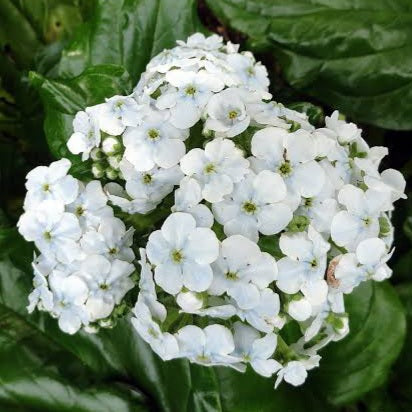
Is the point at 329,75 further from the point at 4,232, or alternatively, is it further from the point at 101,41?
the point at 4,232

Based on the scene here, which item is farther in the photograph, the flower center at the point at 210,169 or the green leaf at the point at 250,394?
the green leaf at the point at 250,394

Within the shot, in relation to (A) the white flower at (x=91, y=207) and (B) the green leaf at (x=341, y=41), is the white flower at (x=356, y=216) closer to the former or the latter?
(A) the white flower at (x=91, y=207)

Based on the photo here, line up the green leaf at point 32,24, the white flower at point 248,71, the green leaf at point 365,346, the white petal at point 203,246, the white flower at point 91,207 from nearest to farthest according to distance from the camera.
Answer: the white petal at point 203,246 → the white flower at point 91,207 → the white flower at point 248,71 → the green leaf at point 365,346 → the green leaf at point 32,24

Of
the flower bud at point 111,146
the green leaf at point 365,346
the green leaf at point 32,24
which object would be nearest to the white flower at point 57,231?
the flower bud at point 111,146

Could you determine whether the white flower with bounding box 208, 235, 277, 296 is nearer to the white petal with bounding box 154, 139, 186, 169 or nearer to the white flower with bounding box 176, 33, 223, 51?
the white petal with bounding box 154, 139, 186, 169

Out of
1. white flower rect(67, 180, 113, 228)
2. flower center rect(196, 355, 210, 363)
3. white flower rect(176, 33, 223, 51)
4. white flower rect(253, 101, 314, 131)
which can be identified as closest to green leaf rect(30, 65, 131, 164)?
white flower rect(176, 33, 223, 51)

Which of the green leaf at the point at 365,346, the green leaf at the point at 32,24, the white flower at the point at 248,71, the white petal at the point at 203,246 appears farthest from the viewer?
the green leaf at the point at 32,24

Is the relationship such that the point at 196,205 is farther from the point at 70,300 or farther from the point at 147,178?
the point at 70,300

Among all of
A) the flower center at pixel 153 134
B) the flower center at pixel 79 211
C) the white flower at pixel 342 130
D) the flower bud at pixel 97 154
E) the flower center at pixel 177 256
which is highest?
the flower center at pixel 153 134
